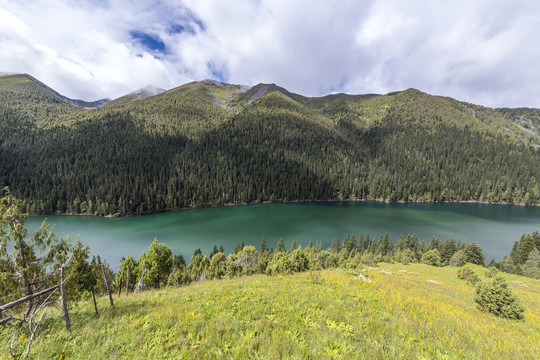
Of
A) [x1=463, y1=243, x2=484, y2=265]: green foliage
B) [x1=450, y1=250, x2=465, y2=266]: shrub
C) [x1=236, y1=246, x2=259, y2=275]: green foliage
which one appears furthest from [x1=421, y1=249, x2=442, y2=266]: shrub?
[x1=236, y1=246, x2=259, y2=275]: green foliage

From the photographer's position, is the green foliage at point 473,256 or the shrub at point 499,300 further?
the green foliage at point 473,256

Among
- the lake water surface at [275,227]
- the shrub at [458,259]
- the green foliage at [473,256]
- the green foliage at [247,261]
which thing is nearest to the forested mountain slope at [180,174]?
the lake water surface at [275,227]

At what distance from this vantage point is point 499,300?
36.1 feet

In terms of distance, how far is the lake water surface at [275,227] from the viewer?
65500 millimetres

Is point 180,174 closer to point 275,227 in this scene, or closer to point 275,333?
point 275,227

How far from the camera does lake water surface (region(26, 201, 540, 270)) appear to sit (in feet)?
215

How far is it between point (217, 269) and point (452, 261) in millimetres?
62085

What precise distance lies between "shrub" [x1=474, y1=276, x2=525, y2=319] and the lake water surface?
57397 millimetres

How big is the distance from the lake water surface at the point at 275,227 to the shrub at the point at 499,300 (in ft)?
188

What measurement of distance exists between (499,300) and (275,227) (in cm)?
7640

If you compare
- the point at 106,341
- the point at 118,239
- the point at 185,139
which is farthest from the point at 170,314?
the point at 185,139

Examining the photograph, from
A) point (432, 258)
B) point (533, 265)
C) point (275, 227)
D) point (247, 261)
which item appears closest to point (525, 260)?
point (533, 265)

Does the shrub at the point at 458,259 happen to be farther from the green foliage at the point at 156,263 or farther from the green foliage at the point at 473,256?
the green foliage at the point at 156,263

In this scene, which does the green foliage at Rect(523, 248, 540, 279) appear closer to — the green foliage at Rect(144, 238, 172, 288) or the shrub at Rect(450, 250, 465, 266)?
the shrub at Rect(450, 250, 465, 266)
